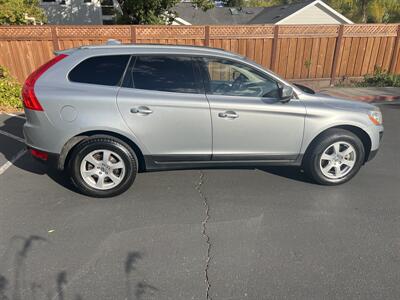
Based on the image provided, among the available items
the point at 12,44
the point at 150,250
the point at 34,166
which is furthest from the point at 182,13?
the point at 150,250

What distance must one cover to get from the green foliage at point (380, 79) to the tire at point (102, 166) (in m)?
9.89

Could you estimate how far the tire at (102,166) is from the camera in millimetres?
3355

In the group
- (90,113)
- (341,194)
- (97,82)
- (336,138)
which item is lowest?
(341,194)

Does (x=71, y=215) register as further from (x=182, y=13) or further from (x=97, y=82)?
(x=182, y=13)

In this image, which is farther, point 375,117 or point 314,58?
point 314,58

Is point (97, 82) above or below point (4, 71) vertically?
above

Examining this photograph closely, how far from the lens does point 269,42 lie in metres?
9.84

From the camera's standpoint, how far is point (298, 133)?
3.62 metres

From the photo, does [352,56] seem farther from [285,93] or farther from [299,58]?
[285,93]

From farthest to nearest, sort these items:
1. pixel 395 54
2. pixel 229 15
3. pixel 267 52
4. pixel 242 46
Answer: pixel 229 15, pixel 395 54, pixel 267 52, pixel 242 46

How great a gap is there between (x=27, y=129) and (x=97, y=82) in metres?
0.97

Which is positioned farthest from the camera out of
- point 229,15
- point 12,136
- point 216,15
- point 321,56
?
point 229,15

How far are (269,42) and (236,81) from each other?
6.93 meters

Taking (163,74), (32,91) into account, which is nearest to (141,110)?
(163,74)
